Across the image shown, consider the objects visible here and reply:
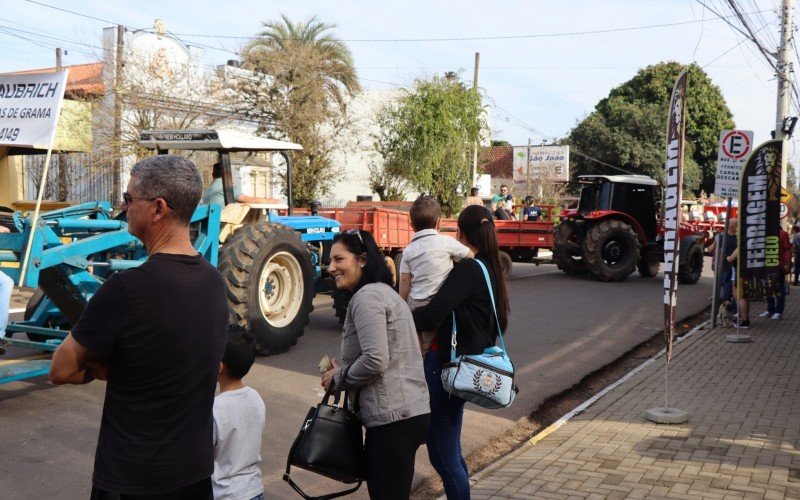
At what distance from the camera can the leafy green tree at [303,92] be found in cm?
2619

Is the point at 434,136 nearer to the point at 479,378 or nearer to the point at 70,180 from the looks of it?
the point at 70,180

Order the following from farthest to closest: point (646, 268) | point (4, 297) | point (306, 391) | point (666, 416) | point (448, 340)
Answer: point (646, 268)
point (306, 391)
point (666, 416)
point (4, 297)
point (448, 340)

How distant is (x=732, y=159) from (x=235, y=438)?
10872 mm

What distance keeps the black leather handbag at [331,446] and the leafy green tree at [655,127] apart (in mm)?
41258

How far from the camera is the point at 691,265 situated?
1830 cm

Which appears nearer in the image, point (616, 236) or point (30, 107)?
point (30, 107)

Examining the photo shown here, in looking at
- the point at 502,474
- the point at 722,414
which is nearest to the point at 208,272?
the point at 502,474

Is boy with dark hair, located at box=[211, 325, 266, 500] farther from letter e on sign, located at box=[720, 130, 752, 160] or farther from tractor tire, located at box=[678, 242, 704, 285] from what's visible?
tractor tire, located at box=[678, 242, 704, 285]

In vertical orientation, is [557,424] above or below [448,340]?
below

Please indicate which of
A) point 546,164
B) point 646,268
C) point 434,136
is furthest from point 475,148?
point 546,164

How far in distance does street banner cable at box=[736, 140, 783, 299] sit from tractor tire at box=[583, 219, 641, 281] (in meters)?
6.20

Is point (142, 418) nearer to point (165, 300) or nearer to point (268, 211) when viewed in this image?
point (165, 300)

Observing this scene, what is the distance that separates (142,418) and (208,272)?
0.48 m

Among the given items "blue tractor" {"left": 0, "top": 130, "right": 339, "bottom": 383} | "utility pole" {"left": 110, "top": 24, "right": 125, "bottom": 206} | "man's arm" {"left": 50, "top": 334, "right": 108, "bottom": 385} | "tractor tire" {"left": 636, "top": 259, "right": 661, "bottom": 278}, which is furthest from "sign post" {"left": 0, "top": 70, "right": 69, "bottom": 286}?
"tractor tire" {"left": 636, "top": 259, "right": 661, "bottom": 278}
